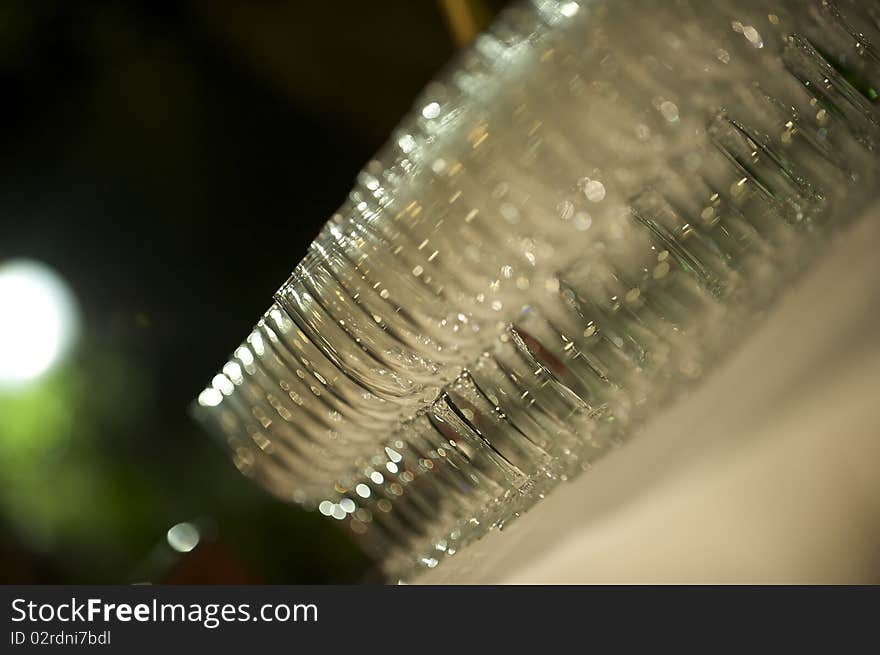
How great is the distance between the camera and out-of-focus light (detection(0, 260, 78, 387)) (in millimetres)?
425

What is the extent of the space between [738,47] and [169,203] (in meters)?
0.35

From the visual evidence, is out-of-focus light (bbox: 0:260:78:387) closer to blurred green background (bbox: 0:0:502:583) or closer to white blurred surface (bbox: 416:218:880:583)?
blurred green background (bbox: 0:0:502:583)

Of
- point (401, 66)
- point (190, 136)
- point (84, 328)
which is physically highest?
point (401, 66)

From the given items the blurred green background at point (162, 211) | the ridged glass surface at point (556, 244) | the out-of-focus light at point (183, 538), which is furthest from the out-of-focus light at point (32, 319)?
the ridged glass surface at point (556, 244)

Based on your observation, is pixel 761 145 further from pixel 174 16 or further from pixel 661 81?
pixel 174 16

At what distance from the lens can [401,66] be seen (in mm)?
410

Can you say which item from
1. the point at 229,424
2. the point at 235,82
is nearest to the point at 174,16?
the point at 235,82

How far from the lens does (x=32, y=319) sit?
0.43m

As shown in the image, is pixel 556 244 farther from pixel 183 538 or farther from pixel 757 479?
pixel 183 538

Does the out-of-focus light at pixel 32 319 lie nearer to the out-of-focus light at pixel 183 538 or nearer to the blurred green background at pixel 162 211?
the blurred green background at pixel 162 211

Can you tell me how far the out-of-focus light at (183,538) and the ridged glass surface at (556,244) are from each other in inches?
7.3

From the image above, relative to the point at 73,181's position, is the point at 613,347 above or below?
above

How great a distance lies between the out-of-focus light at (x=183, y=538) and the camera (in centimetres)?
35

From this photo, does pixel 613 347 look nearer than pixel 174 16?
Yes
